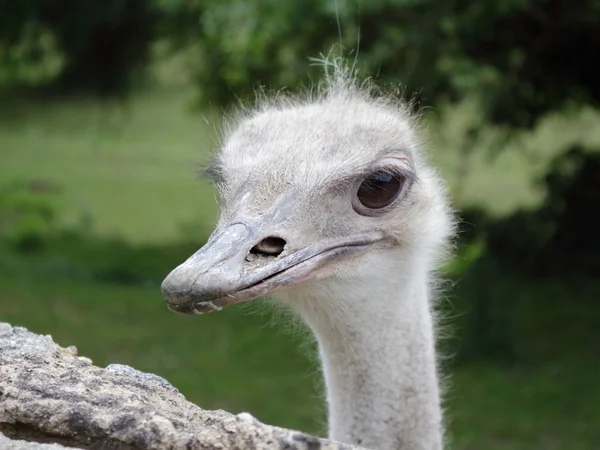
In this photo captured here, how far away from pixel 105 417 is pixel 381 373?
1234mm

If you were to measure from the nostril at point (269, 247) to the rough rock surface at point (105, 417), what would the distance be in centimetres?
49

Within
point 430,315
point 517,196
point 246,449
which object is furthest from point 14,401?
point 517,196

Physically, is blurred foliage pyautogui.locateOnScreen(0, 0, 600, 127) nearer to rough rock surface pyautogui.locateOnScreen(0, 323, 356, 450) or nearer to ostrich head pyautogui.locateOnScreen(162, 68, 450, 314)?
ostrich head pyautogui.locateOnScreen(162, 68, 450, 314)

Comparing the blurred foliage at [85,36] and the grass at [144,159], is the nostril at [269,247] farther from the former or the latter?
the blurred foliage at [85,36]

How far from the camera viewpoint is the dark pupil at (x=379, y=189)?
2495mm

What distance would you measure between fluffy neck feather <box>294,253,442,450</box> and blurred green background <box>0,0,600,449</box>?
32cm

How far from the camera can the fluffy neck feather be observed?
101 inches

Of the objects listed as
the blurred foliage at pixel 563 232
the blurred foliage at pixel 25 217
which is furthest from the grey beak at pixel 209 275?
the blurred foliage at pixel 25 217

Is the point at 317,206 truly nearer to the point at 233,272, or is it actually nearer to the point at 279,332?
the point at 233,272

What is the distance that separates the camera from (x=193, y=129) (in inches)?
563

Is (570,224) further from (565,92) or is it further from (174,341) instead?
(174,341)

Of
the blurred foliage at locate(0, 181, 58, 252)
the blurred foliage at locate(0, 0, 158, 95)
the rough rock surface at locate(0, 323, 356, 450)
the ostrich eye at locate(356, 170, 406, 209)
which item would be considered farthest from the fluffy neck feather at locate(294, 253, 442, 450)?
the blurred foliage at locate(0, 181, 58, 252)

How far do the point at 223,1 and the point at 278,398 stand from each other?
8.02ft

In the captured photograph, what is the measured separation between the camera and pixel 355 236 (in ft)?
8.00
